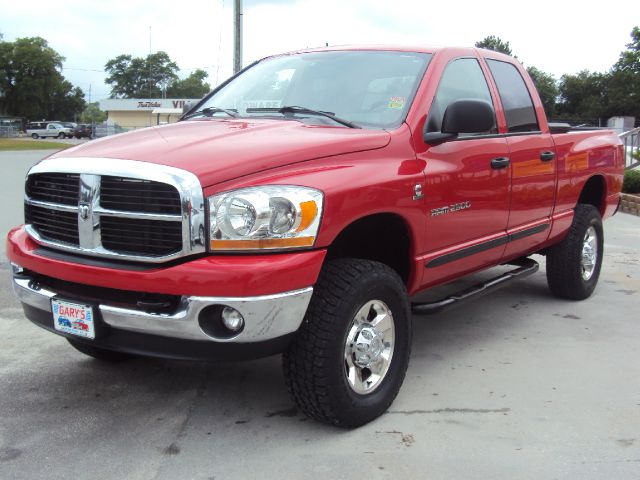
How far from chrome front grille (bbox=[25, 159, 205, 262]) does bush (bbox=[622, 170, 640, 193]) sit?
12142 mm

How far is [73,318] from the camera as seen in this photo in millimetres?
3047

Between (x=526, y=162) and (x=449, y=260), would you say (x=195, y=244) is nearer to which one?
(x=449, y=260)

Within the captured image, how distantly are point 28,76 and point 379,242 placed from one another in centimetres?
8701

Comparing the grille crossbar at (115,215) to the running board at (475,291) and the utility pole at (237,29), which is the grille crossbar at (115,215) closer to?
the running board at (475,291)

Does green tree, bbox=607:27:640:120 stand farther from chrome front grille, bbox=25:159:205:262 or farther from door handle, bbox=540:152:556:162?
chrome front grille, bbox=25:159:205:262

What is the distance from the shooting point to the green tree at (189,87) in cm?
10556

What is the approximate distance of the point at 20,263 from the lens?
3.35 meters

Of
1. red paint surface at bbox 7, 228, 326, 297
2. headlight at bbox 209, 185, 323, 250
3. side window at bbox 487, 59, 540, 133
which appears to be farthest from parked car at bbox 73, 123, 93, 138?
headlight at bbox 209, 185, 323, 250

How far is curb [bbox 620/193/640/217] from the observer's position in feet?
38.7

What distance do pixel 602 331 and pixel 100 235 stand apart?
3.68m

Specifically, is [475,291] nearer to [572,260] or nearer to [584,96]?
[572,260]

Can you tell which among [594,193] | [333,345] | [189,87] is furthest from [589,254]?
[189,87]

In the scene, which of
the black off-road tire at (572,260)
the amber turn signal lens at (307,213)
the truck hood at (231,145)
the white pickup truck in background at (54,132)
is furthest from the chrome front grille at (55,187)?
the white pickup truck in background at (54,132)

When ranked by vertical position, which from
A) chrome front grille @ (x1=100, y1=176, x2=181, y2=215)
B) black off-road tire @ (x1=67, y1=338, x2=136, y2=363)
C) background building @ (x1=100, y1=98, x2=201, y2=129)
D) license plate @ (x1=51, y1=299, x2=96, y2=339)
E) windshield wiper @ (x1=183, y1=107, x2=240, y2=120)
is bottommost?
black off-road tire @ (x1=67, y1=338, x2=136, y2=363)
